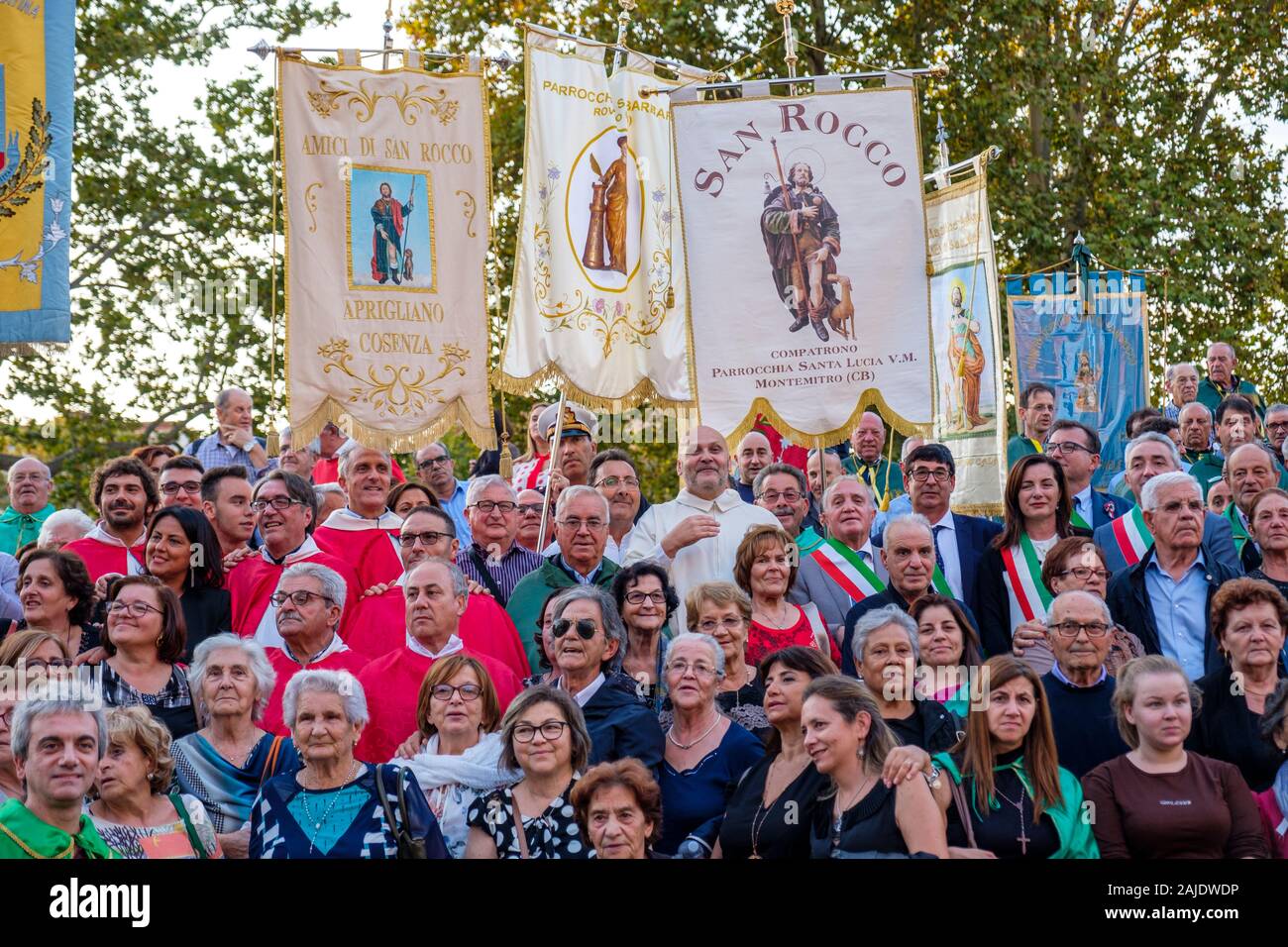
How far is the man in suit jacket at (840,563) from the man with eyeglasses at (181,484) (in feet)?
9.85

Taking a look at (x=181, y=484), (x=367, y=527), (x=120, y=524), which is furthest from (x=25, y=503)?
(x=367, y=527)

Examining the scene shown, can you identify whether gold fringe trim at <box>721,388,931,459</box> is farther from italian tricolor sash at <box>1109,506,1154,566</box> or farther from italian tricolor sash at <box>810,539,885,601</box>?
italian tricolor sash at <box>1109,506,1154,566</box>

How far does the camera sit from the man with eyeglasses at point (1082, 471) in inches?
389

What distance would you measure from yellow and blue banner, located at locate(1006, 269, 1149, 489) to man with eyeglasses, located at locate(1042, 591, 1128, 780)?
6594mm

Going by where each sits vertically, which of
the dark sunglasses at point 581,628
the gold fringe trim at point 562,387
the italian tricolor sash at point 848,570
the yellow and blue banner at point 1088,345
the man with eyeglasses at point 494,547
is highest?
the yellow and blue banner at point 1088,345

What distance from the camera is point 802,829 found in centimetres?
659

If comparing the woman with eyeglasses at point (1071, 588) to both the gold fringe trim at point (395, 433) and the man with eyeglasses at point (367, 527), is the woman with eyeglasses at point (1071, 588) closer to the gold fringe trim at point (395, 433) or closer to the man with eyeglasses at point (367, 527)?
the gold fringe trim at point (395, 433)

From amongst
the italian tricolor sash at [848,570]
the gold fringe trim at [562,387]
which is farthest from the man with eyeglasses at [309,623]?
the gold fringe trim at [562,387]

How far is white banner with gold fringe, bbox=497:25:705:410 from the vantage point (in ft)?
33.9

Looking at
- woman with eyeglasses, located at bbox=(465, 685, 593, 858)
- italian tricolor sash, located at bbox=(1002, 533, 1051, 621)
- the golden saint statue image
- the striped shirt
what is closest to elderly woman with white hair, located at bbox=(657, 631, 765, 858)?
woman with eyeglasses, located at bbox=(465, 685, 593, 858)

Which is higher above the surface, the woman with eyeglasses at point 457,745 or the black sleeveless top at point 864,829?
the woman with eyeglasses at point 457,745

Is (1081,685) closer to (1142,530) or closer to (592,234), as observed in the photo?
(1142,530)

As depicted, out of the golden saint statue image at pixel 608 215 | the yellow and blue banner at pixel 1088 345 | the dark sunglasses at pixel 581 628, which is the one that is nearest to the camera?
the dark sunglasses at pixel 581 628

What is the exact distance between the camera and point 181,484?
9.16 metres
